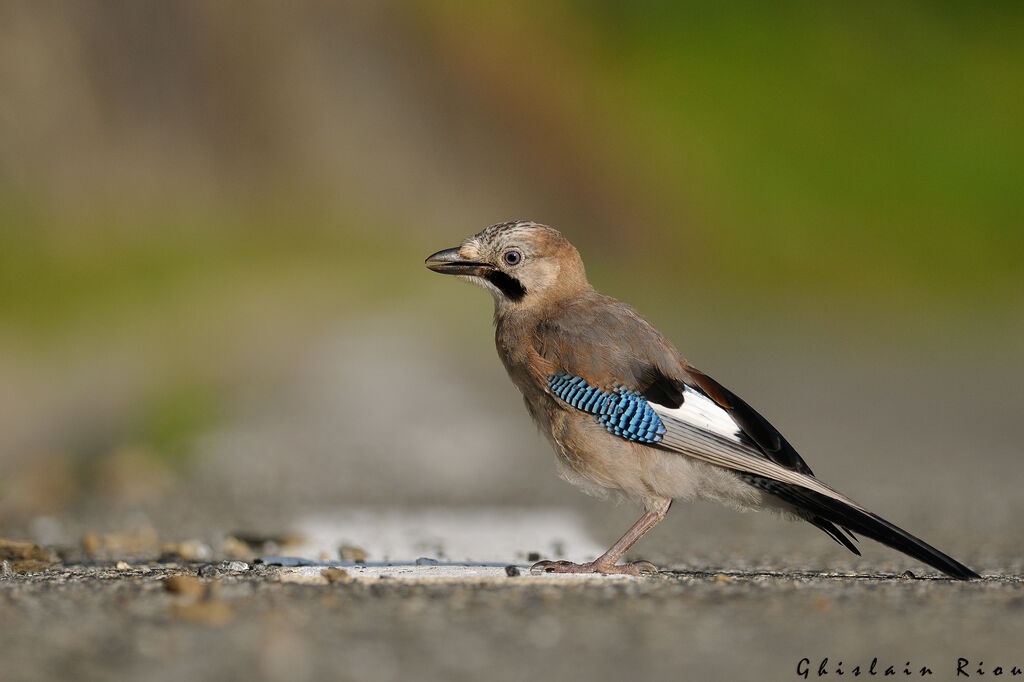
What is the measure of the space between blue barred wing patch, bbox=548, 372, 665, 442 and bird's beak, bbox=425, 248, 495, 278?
76 centimetres

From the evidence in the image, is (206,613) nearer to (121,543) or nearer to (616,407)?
(616,407)

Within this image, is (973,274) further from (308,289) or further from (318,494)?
(318,494)

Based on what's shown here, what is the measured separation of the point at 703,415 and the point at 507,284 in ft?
3.74

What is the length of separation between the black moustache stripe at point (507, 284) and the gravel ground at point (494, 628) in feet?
5.11

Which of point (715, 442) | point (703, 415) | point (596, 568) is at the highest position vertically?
point (703, 415)

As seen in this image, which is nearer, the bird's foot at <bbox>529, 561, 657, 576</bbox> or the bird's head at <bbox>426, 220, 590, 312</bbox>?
the bird's foot at <bbox>529, 561, 657, 576</bbox>

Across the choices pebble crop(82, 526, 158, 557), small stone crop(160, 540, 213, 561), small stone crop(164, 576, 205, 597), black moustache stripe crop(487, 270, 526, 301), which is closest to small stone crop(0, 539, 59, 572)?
pebble crop(82, 526, 158, 557)

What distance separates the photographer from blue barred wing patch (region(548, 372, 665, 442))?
4879mm

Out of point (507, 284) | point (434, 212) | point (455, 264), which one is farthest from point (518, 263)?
point (434, 212)

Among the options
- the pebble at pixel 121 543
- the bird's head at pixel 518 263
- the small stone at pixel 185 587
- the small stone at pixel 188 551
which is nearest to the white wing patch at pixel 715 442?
the bird's head at pixel 518 263

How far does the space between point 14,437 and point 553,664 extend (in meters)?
7.87

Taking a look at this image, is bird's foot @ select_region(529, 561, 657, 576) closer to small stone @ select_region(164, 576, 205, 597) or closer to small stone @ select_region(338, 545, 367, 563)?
small stone @ select_region(338, 545, 367, 563)

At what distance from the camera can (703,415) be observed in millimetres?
4910

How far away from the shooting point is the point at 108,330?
13.5 meters
